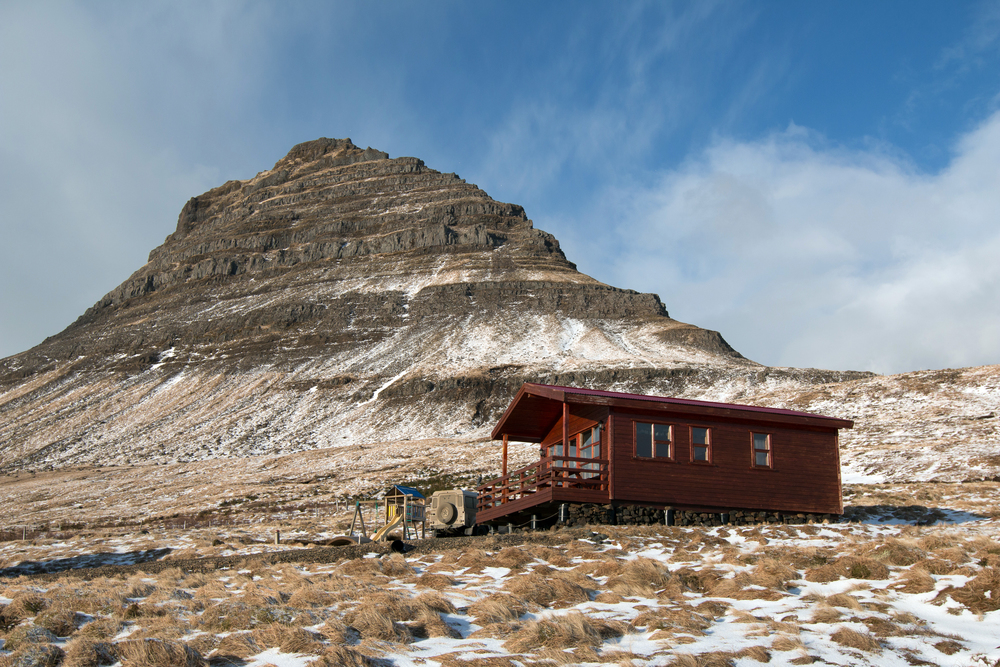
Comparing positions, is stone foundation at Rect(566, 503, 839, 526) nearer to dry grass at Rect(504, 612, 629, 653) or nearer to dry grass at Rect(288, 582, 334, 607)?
dry grass at Rect(288, 582, 334, 607)

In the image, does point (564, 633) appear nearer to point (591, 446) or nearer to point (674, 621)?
point (674, 621)

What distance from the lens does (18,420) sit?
93.6 metres

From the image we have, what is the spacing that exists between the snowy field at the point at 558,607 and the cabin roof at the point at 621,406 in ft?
A: 15.2

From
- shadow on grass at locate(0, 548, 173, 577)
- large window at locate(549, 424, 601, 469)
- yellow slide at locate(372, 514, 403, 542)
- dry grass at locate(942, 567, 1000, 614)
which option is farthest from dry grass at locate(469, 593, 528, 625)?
shadow on grass at locate(0, 548, 173, 577)

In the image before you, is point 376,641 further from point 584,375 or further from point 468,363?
point 468,363

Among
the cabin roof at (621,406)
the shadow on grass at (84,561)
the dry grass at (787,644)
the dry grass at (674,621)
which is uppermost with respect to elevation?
the cabin roof at (621,406)

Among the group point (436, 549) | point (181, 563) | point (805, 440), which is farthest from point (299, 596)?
point (805, 440)

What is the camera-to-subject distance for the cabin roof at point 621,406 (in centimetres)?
2289

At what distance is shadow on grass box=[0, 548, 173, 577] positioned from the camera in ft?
82.5

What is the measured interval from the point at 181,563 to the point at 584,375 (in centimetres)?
6604

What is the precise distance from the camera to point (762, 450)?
2442cm

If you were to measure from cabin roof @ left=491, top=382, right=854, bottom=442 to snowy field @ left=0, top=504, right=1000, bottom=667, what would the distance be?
4.62 metres

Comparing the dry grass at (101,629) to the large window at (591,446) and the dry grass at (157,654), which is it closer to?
the dry grass at (157,654)

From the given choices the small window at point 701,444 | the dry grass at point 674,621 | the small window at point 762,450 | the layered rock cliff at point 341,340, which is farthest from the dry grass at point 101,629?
the layered rock cliff at point 341,340
